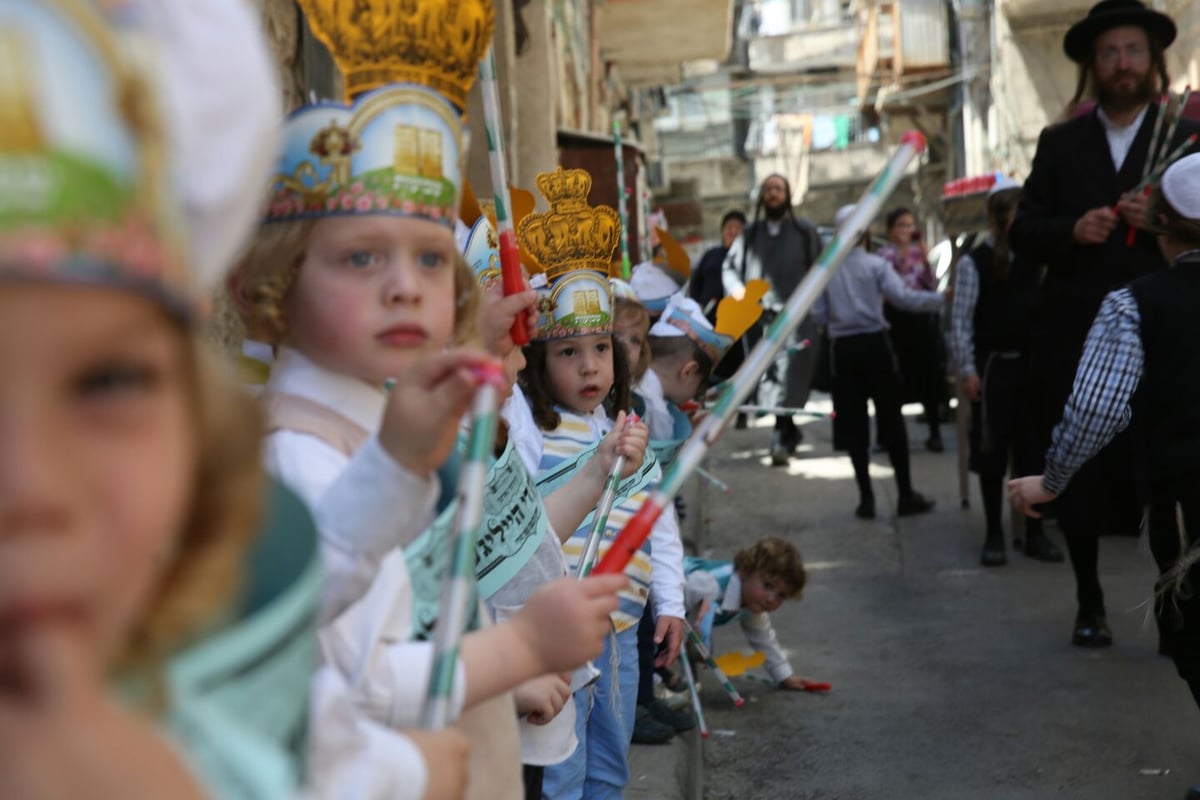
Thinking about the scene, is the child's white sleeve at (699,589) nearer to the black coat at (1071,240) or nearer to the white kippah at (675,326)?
the white kippah at (675,326)

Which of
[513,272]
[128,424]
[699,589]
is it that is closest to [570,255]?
[513,272]

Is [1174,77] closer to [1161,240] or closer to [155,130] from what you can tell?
[1161,240]

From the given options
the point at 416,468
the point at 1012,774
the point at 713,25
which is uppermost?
the point at 713,25

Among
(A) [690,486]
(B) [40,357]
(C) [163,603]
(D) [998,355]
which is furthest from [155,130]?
(A) [690,486]

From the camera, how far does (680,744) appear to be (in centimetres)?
518

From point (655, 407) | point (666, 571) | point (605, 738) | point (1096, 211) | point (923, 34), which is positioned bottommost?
point (605, 738)

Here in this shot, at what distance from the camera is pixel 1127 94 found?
595cm

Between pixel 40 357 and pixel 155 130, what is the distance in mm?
170

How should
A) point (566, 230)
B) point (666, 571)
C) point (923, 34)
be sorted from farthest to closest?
point (923, 34), point (666, 571), point (566, 230)

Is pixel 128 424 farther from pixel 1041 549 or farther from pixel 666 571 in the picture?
pixel 1041 549

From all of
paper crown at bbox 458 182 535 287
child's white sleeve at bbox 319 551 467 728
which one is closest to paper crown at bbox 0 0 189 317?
child's white sleeve at bbox 319 551 467 728

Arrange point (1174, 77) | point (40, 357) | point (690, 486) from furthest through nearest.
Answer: point (1174, 77) → point (690, 486) → point (40, 357)

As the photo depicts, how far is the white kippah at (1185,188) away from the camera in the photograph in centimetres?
462

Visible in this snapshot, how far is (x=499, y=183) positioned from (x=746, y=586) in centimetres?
384
